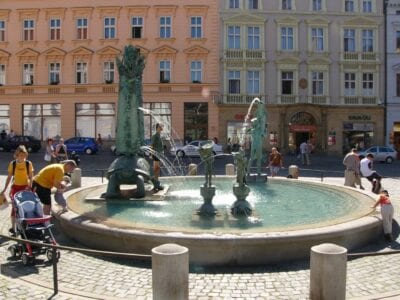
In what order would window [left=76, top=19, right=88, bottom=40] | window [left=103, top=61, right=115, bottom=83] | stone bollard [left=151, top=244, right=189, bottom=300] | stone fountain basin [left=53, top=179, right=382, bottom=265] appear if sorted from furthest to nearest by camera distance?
1. window [left=76, top=19, right=88, bottom=40]
2. window [left=103, top=61, right=115, bottom=83]
3. stone fountain basin [left=53, top=179, right=382, bottom=265]
4. stone bollard [left=151, top=244, right=189, bottom=300]

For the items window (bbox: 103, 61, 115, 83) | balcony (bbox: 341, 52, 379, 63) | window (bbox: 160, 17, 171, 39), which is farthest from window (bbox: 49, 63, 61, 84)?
balcony (bbox: 341, 52, 379, 63)

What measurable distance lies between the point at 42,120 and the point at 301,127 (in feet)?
67.8

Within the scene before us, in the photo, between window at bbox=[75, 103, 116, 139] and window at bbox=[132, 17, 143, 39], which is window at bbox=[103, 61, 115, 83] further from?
window at bbox=[132, 17, 143, 39]

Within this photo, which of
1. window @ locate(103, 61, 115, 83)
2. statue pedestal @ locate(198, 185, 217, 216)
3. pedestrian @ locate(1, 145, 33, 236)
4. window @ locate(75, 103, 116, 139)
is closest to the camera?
pedestrian @ locate(1, 145, 33, 236)

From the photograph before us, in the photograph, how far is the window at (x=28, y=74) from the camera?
1601 inches

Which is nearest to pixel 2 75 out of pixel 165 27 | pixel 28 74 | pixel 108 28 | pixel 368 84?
pixel 28 74

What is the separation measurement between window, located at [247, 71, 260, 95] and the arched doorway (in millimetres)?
3525

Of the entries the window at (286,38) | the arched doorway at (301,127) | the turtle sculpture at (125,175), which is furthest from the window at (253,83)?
the turtle sculpture at (125,175)

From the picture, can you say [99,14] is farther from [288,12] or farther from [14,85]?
[288,12]

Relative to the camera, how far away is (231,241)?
7.41m

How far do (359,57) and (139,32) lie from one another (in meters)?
17.5

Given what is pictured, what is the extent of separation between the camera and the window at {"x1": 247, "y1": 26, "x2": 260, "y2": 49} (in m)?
39.3

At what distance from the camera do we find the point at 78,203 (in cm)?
1123

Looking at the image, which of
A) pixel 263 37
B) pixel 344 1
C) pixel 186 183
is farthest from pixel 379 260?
pixel 344 1
